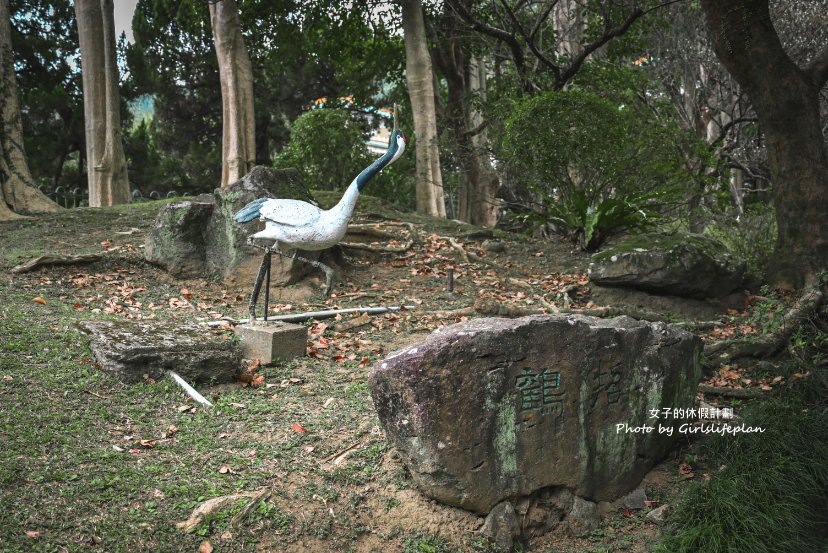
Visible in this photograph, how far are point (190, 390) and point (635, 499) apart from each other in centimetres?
312

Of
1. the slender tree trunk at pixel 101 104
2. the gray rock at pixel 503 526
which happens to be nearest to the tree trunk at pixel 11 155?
the slender tree trunk at pixel 101 104

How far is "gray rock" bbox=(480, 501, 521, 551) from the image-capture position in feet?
13.8

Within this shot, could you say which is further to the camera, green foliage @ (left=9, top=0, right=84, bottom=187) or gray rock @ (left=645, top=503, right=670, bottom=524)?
green foliage @ (left=9, top=0, right=84, bottom=187)

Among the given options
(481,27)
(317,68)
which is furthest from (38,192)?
(317,68)

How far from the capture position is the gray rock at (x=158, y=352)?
17.4 feet

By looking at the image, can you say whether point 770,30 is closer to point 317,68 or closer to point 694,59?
point 694,59

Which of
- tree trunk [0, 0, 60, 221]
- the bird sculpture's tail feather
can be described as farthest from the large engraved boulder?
tree trunk [0, 0, 60, 221]

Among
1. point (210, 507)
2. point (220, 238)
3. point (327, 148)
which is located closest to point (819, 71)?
point (220, 238)

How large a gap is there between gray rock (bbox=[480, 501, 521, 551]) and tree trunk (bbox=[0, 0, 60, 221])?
8.90m

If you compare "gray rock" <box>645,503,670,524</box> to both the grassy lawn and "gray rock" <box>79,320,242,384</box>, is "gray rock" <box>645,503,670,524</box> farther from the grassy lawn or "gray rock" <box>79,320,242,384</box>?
"gray rock" <box>79,320,242,384</box>

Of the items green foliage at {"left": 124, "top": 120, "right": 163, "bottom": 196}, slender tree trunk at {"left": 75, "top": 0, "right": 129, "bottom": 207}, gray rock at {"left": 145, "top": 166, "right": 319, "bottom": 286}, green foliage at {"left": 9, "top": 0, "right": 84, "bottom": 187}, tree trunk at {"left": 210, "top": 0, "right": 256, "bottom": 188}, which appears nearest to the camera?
gray rock at {"left": 145, "top": 166, "right": 319, "bottom": 286}

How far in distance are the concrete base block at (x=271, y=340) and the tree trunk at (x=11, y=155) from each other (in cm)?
606

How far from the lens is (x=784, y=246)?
782cm

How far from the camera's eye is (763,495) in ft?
14.5
